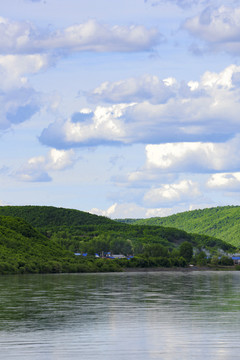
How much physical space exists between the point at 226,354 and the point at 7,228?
16713cm

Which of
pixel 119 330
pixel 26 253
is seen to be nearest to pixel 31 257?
pixel 26 253

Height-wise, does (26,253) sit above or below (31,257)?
above

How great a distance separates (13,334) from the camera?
3812 centimetres

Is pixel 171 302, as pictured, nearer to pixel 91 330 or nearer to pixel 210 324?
pixel 210 324

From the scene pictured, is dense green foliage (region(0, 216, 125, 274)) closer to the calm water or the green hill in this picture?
the green hill

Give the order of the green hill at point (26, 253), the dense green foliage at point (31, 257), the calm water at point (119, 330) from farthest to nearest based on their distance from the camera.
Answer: the dense green foliage at point (31, 257), the green hill at point (26, 253), the calm water at point (119, 330)

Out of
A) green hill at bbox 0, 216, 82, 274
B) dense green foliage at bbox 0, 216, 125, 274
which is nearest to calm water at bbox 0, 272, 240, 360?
green hill at bbox 0, 216, 82, 274

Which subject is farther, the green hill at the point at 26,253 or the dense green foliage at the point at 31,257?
the dense green foliage at the point at 31,257

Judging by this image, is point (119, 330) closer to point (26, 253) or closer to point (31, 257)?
point (31, 257)

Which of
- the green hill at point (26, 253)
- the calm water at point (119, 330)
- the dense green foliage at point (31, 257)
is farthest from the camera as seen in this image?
the dense green foliage at point (31, 257)

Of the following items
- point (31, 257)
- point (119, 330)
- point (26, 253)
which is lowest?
point (119, 330)

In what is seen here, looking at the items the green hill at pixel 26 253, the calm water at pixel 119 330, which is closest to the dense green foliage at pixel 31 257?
the green hill at pixel 26 253

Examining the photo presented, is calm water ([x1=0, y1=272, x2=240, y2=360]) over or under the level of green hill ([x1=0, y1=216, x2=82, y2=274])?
under

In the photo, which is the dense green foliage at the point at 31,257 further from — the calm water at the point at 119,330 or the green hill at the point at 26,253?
the calm water at the point at 119,330
